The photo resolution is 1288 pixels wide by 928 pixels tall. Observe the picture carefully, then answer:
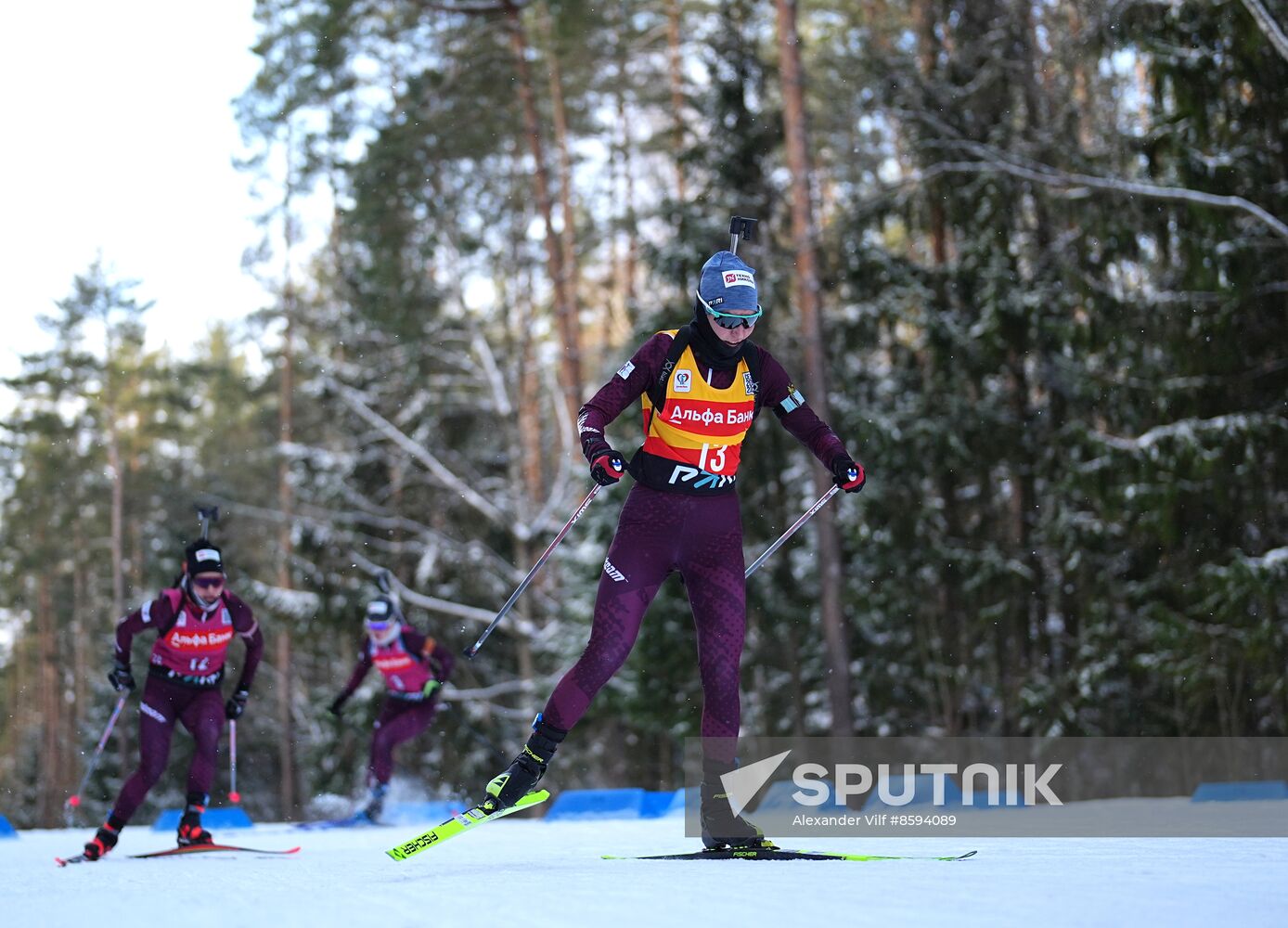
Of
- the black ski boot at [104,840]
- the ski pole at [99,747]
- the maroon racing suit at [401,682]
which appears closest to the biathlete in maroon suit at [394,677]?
the maroon racing suit at [401,682]

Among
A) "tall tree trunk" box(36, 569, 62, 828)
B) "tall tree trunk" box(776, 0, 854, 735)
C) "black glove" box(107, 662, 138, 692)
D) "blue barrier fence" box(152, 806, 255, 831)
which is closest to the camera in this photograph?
"black glove" box(107, 662, 138, 692)

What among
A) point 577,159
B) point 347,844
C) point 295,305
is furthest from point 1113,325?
point 295,305

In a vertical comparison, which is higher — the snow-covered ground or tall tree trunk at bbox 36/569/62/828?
the snow-covered ground

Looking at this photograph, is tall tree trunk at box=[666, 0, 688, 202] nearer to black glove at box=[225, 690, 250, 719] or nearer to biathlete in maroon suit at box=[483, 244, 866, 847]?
black glove at box=[225, 690, 250, 719]

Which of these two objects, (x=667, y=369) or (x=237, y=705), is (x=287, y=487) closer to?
(x=237, y=705)

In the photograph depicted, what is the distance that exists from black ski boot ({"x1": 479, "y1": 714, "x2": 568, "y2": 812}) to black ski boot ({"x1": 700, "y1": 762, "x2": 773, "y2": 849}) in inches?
22.6

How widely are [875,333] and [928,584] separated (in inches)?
138

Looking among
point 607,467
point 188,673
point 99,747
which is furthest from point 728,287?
point 99,747

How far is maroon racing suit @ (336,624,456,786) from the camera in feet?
38.6

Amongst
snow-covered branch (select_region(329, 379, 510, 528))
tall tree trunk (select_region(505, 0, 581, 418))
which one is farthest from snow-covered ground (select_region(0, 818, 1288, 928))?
tall tree trunk (select_region(505, 0, 581, 418))

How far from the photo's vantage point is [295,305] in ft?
98.9

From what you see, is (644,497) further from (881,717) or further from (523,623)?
(523,623)

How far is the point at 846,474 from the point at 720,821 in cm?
133

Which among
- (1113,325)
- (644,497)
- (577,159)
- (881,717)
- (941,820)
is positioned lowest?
(881,717)
